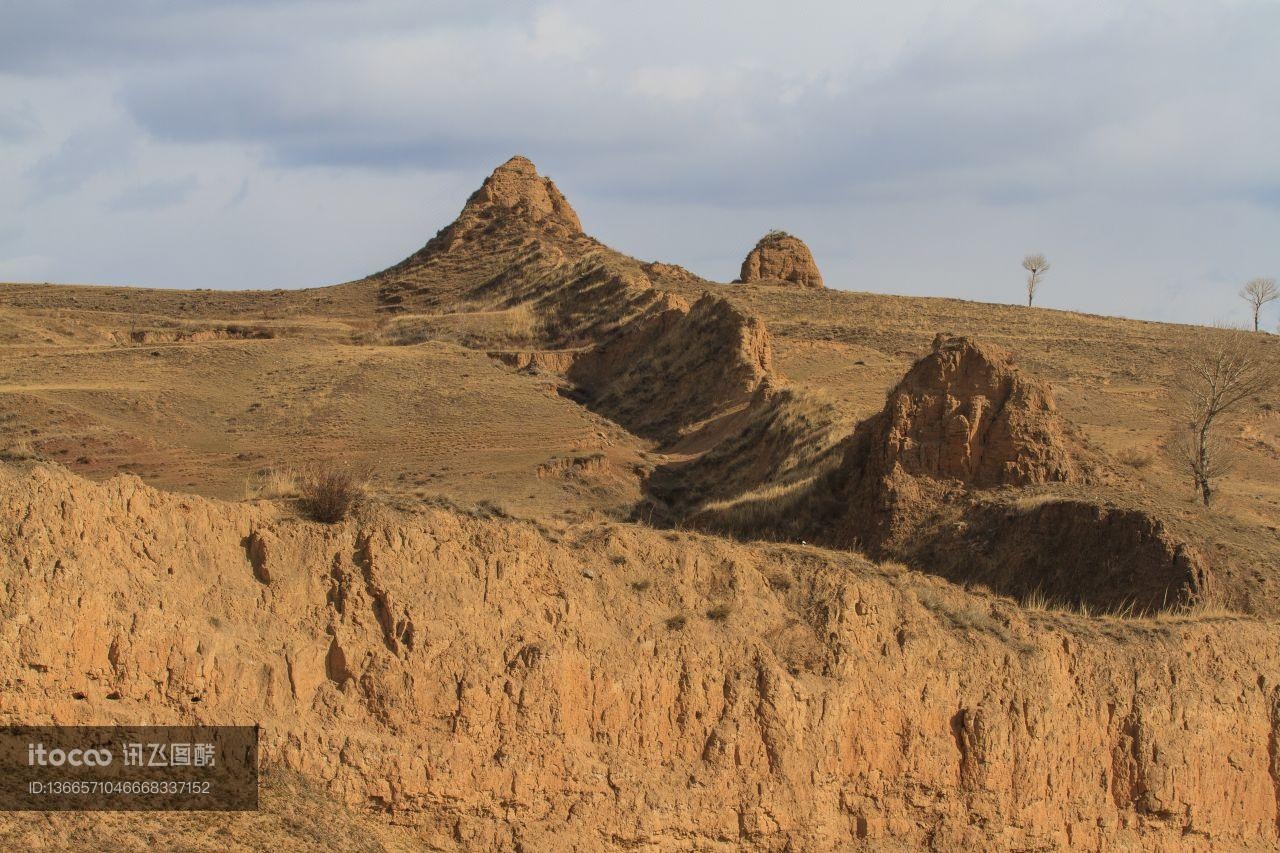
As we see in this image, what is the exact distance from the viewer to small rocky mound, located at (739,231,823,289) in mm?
76625

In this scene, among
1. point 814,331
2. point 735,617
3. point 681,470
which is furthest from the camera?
point 814,331

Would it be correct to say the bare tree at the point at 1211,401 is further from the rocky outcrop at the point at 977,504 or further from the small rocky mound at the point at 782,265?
the small rocky mound at the point at 782,265

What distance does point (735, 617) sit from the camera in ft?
41.0

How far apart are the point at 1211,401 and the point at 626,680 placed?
2860cm

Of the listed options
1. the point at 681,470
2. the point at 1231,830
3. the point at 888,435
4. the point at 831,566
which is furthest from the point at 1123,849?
the point at 681,470

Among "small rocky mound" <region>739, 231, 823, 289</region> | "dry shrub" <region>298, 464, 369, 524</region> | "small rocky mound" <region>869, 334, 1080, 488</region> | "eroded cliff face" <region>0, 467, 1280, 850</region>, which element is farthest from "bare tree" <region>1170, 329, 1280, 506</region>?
"small rocky mound" <region>739, 231, 823, 289</region>

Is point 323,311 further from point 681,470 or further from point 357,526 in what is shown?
point 357,526

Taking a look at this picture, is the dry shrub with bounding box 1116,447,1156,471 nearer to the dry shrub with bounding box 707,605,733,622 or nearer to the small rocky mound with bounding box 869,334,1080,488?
the small rocky mound with bounding box 869,334,1080,488

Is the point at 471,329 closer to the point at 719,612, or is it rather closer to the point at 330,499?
the point at 719,612

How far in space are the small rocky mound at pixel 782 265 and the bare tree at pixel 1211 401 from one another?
1353 inches

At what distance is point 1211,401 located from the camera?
119 ft

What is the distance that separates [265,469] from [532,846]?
25.8m

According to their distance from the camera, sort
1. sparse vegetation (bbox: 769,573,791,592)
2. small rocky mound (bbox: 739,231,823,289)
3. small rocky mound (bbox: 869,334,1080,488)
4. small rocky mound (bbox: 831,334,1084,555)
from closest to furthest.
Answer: sparse vegetation (bbox: 769,573,791,592) < small rocky mound (bbox: 831,334,1084,555) < small rocky mound (bbox: 869,334,1080,488) < small rocky mound (bbox: 739,231,823,289)

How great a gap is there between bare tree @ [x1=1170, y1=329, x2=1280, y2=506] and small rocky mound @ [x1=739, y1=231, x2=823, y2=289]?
113 ft
